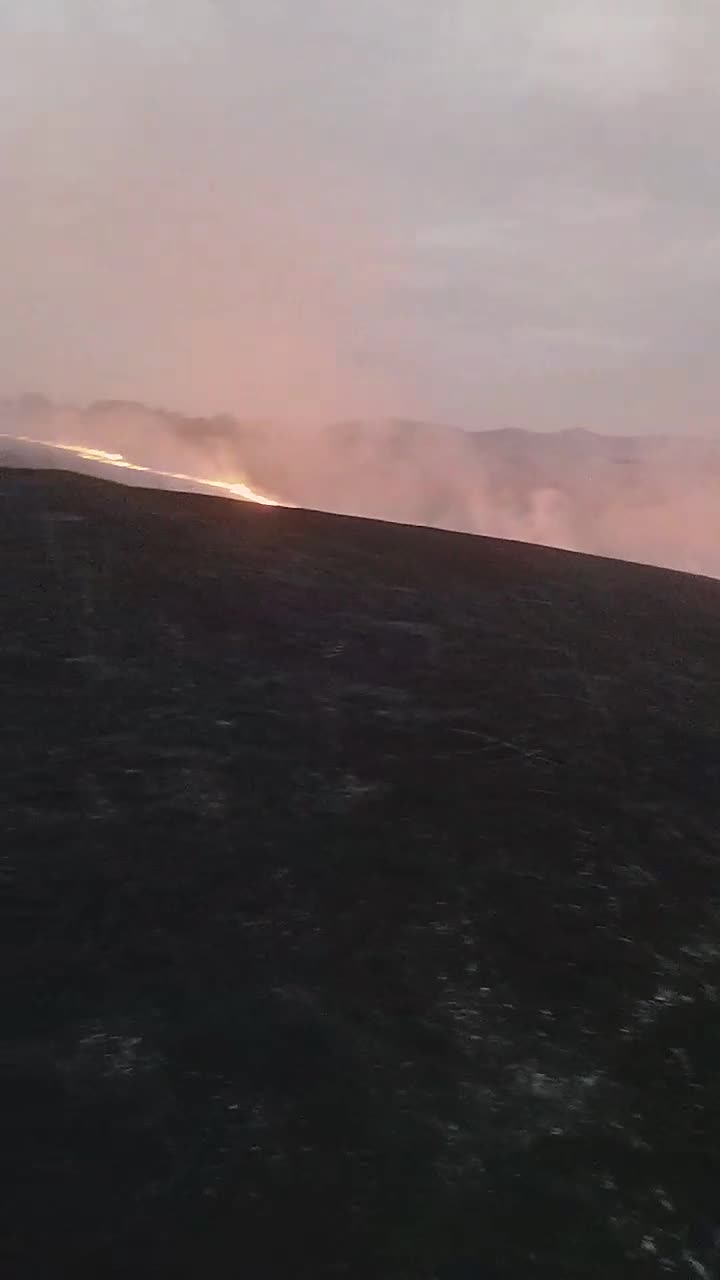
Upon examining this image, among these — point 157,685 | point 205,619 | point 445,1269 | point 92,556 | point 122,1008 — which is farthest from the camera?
point 92,556

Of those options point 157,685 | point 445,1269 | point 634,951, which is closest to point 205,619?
point 157,685

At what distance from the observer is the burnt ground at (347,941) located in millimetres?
7059

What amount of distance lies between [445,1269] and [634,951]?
436 centimetres

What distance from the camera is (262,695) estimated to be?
1552cm

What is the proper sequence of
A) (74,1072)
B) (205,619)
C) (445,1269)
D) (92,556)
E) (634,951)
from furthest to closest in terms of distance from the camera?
(92,556) < (205,619) < (634,951) < (74,1072) < (445,1269)

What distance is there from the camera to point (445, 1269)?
21.9 ft

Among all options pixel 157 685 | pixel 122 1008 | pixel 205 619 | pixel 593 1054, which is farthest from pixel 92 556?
pixel 593 1054

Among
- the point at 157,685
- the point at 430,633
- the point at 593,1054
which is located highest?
the point at 430,633

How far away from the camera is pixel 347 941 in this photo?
32.7 ft

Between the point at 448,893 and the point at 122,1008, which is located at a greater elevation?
the point at 448,893

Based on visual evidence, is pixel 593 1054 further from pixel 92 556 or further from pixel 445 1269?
pixel 92 556

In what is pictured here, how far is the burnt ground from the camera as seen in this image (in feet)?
23.2

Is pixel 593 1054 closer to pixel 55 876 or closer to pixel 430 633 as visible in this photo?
pixel 55 876

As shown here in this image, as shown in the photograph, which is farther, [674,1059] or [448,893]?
[448,893]
